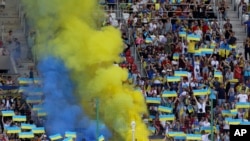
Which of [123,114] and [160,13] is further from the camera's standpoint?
[160,13]

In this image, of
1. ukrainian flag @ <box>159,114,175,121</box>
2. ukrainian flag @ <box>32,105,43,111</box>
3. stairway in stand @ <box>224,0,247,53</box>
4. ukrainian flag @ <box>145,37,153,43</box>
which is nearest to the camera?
ukrainian flag @ <box>159,114,175,121</box>

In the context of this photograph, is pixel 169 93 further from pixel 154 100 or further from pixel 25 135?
pixel 25 135

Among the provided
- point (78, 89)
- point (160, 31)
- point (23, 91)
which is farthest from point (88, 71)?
point (160, 31)

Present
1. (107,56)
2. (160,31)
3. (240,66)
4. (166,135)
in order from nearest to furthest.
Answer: (166,135), (107,56), (240,66), (160,31)

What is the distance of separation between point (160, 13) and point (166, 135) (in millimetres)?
8277

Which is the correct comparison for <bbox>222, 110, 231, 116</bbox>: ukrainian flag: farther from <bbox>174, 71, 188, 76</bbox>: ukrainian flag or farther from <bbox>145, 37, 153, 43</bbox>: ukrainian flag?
<bbox>145, 37, 153, 43</bbox>: ukrainian flag

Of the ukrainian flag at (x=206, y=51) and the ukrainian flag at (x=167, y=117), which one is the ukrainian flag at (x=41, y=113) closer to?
the ukrainian flag at (x=167, y=117)

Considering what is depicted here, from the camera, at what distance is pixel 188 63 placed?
92.5 ft

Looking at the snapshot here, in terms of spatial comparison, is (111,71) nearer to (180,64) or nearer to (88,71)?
(88,71)

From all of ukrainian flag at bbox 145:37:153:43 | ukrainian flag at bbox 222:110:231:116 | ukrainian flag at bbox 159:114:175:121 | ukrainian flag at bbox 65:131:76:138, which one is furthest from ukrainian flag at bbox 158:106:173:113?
ukrainian flag at bbox 145:37:153:43

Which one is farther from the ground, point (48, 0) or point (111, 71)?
point (48, 0)

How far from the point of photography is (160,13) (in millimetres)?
31344

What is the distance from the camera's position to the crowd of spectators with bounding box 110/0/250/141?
2529 centimetres

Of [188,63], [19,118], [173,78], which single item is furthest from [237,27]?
→ [19,118]
